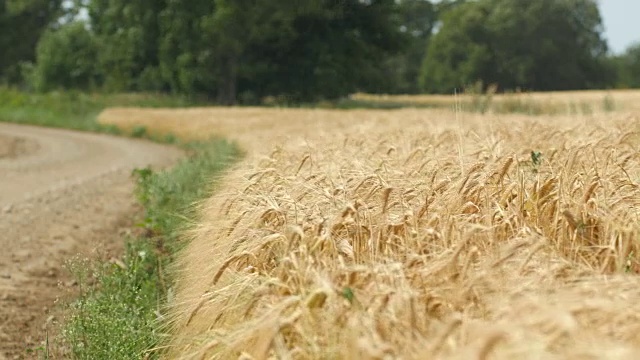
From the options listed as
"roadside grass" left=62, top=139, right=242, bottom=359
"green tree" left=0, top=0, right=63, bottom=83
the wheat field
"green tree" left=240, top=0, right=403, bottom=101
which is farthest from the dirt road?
"green tree" left=0, top=0, right=63, bottom=83

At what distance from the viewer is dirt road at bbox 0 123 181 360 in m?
5.54

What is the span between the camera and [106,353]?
4043mm

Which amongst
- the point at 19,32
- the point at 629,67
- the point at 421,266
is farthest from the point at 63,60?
the point at 629,67

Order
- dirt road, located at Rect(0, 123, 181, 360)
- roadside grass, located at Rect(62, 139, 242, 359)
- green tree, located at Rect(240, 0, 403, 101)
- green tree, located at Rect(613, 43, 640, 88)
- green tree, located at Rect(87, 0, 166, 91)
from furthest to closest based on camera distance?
1. green tree, located at Rect(613, 43, 640, 88)
2. green tree, located at Rect(87, 0, 166, 91)
3. green tree, located at Rect(240, 0, 403, 101)
4. dirt road, located at Rect(0, 123, 181, 360)
5. roadside grass, located at Rect(62, 139, 242, 359)

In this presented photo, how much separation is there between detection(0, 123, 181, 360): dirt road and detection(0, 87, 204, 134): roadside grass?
11088 millimetres

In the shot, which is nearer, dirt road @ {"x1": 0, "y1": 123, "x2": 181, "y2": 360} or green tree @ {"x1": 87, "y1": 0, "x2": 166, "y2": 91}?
dirt road @ {"x1": 0, "y1": 123, "x2": 181, "y2": 360}

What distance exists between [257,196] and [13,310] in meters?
2.41

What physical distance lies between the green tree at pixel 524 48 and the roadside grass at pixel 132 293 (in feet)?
174

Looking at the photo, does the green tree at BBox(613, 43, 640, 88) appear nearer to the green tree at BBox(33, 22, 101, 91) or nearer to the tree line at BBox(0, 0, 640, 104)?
the tree line at BBox(0, 0, 640, 104)

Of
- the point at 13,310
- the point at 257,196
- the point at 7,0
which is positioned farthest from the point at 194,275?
→ the point at 7,0

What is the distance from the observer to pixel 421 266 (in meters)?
2.77

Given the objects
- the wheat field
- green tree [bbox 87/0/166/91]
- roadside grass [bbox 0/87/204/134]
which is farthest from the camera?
green tree [bbox 87/0/166/91]

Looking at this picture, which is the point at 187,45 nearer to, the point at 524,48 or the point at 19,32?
the point at 19,32

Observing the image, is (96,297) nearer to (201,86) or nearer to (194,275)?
(194,275)
